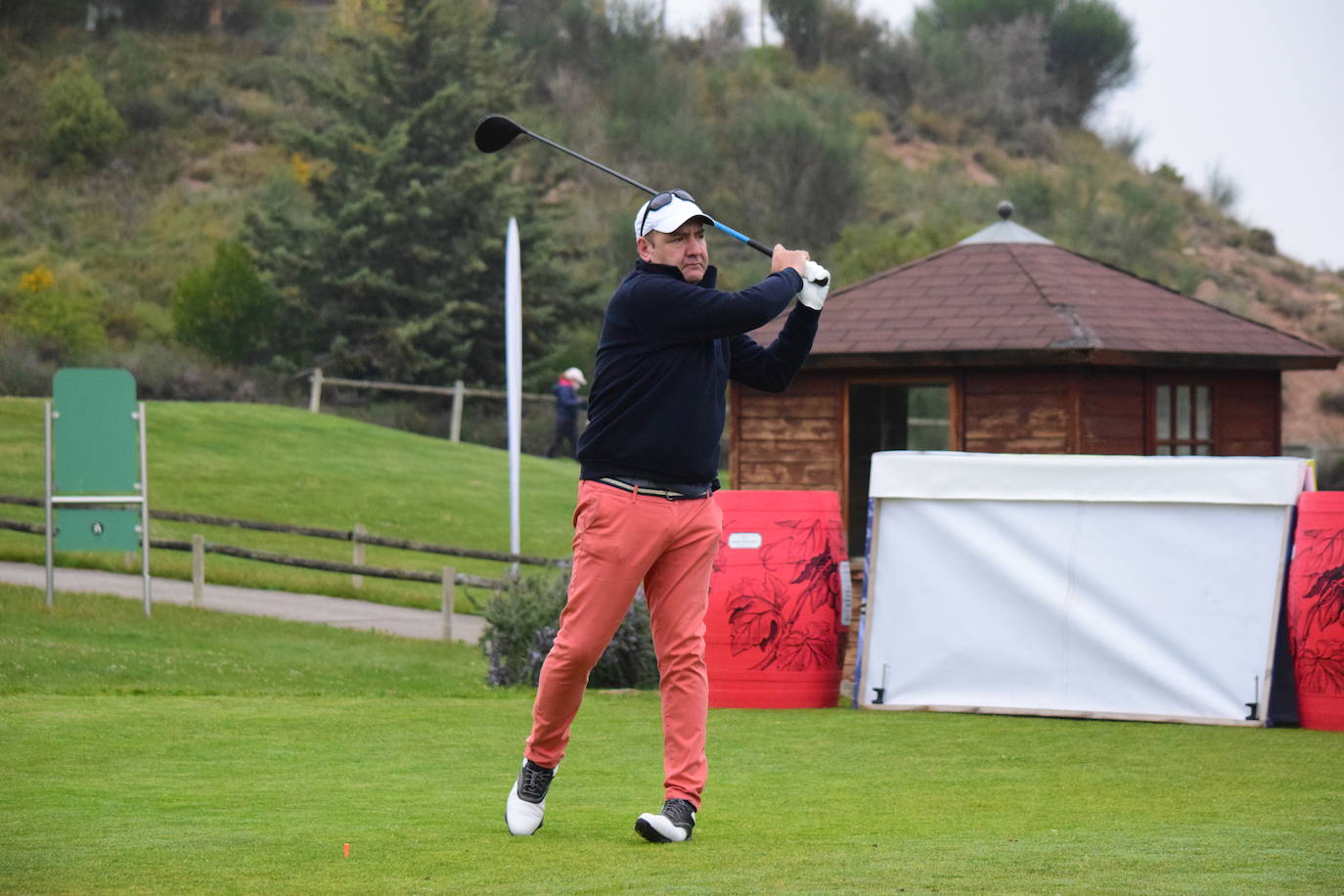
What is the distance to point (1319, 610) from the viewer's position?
8359mm

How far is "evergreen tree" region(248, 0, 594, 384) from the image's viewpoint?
39500 millimetres

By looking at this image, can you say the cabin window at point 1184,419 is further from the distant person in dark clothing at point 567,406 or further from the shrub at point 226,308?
the shrub at point 226,308

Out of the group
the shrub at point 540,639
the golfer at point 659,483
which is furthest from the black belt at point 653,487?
the shrub at point 540,639

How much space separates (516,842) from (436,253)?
1400 inches

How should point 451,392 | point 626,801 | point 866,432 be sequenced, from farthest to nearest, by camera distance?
1. point 451,392
2. point 866,432
3. point 626,801

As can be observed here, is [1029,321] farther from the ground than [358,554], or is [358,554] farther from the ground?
[1029,321]

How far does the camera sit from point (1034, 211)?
54.0 meters

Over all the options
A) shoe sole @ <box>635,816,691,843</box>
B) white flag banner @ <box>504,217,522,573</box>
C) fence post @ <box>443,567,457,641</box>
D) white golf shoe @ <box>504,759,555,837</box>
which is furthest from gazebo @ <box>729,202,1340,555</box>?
shoe sole @ <box>635,816,691,843</box>

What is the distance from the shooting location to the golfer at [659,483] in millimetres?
5164

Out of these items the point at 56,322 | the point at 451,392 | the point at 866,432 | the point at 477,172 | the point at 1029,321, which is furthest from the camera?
the point at 477,172

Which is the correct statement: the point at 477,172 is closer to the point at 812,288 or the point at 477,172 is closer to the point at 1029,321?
the point at 1029,321

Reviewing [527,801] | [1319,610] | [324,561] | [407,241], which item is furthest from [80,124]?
[527,801]

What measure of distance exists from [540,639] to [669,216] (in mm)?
5945

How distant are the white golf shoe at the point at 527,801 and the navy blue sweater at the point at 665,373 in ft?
2.94
